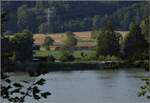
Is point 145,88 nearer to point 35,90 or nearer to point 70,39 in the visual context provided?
point 35,90

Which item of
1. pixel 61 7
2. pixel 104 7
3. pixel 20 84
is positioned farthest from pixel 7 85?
pixel 104 7

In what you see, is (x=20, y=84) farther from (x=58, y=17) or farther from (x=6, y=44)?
(x=58, y=17)

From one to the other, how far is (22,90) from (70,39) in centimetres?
1725

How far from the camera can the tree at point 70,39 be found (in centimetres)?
1730

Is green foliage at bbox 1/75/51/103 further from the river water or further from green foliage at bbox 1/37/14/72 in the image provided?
the river water

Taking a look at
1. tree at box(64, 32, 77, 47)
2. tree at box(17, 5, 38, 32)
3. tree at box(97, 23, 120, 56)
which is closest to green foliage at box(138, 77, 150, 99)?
tree at box(97, 23, 120, 56)

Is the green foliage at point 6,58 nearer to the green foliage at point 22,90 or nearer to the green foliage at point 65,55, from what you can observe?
the green foliage at point 22,90

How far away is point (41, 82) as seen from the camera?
1.08 meters

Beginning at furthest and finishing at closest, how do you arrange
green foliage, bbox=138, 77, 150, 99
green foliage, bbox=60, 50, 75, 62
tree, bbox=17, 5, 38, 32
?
1. green foliage, bbox=60, 50, 75, 62
2. tree, bbox=17, 5, 38, 32
3. green foliage, bbox=138, 77, 150, 99

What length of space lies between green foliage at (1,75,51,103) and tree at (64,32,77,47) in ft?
52.0

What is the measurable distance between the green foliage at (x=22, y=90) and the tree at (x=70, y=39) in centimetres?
1585

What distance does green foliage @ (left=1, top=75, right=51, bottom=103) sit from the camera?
1057 mm

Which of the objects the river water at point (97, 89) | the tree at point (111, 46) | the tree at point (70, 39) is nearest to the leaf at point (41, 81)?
the tree at point (111, 46)

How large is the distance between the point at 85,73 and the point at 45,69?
13.6 metres
